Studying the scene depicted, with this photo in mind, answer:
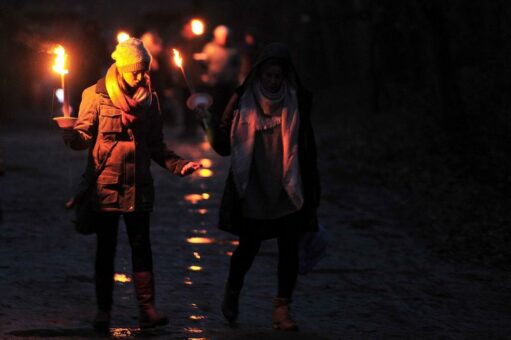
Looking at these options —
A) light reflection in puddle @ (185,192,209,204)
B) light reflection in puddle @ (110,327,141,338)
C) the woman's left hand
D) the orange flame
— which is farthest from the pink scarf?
light reflection in puddle @ (185,192,209,204)

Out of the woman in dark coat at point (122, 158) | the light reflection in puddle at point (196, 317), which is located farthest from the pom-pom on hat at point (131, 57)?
the light reflection in puddle at point (196, 317)

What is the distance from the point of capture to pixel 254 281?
32.9 feet

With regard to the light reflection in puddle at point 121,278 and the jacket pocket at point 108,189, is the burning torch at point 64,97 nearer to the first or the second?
the jacket pocket at point 108,189

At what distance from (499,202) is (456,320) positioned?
22.2 ft

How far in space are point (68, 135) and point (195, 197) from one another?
8.12 m

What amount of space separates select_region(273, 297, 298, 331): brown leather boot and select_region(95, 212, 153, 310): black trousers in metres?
0.81

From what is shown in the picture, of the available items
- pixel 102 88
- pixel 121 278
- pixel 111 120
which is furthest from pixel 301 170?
pixel 121 278

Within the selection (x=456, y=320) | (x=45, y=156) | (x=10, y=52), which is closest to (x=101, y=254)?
(x=456, y=320)

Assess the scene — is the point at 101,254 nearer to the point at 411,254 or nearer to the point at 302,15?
the point at 411,254

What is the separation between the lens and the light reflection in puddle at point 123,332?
7.71 m

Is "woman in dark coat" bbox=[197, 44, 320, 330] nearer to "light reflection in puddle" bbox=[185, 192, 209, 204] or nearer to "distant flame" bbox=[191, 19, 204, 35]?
"distant flame" bbox=[191, 19, 204, 35]

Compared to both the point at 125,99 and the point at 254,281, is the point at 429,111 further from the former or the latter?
the point at 125,99

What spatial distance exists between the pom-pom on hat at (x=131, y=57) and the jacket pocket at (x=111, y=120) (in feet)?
0.81

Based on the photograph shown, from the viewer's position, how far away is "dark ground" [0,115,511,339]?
26.8ft
